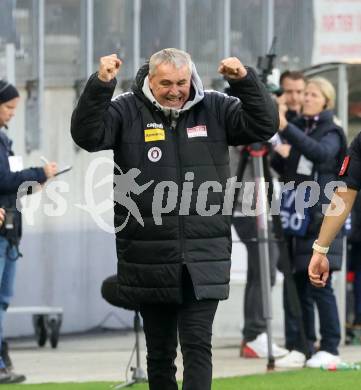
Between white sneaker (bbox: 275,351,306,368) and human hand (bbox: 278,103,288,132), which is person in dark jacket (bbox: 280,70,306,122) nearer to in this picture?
human hand (bbox: 278,103,288,132)

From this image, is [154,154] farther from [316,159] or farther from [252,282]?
[252,282]

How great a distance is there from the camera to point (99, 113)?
734 cm

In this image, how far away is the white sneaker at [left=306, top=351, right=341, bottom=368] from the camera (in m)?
10.5

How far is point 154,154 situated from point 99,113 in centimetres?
34

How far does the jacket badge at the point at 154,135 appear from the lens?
7410 mm

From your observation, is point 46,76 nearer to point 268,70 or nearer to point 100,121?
point 268,70

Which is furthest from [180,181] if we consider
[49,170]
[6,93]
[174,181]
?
[6,93]

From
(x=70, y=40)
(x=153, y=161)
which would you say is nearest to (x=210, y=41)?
(x=70, y=40)

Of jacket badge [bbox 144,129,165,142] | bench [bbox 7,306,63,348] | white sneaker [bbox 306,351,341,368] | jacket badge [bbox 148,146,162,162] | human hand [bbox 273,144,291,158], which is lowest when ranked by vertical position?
bench [bbox 7,306,63,348]

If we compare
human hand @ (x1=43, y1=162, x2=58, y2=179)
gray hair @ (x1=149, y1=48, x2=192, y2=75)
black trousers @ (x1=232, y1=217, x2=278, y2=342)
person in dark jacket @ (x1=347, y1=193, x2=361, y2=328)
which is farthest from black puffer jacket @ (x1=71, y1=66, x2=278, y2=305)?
person in dark jacket @ (x1=347, y1=193, x2=361, y2=328)

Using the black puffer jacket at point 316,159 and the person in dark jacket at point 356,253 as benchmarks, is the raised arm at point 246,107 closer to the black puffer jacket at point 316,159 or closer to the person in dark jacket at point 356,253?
the black puffer jacket at point 316,159

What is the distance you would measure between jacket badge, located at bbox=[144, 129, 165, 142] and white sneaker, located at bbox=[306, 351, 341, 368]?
3566 mm

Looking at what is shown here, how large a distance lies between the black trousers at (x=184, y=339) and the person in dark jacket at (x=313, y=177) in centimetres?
312

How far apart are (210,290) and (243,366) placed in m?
3.50
